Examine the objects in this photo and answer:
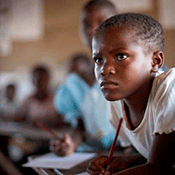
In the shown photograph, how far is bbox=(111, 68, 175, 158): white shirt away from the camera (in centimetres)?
51

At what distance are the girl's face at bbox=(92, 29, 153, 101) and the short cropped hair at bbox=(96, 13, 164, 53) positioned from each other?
1 centimetres

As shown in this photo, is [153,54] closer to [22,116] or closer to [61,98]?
[61,98]

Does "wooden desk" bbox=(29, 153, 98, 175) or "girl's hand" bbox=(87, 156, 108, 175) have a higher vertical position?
"girl's hand" bbox=(87, 156, 108, 175)

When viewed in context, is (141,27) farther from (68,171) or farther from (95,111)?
(95,111)

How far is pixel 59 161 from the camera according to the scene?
743 millimetres

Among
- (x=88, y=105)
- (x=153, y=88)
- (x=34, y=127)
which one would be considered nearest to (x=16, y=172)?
(x=34, y=127)

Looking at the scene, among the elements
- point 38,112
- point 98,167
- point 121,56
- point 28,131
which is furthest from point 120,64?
point 38,112

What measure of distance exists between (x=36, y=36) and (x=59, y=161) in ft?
8.03

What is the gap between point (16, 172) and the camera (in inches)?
62.9

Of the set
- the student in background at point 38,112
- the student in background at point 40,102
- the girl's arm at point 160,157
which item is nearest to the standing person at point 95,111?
the girl's arm at point 160,157

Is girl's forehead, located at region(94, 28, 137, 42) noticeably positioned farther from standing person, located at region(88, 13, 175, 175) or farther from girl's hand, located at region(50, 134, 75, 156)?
girl's hand, located at region(50, 134, 75, 156)

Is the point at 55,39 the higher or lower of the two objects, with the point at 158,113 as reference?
higher

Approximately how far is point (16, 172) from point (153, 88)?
1252mm

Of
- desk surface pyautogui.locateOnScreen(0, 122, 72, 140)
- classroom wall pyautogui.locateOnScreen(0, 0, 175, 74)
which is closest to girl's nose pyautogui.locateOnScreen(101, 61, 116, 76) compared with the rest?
desk surface pyautogui.locateOnScreen(0, 122, 72, 140)
